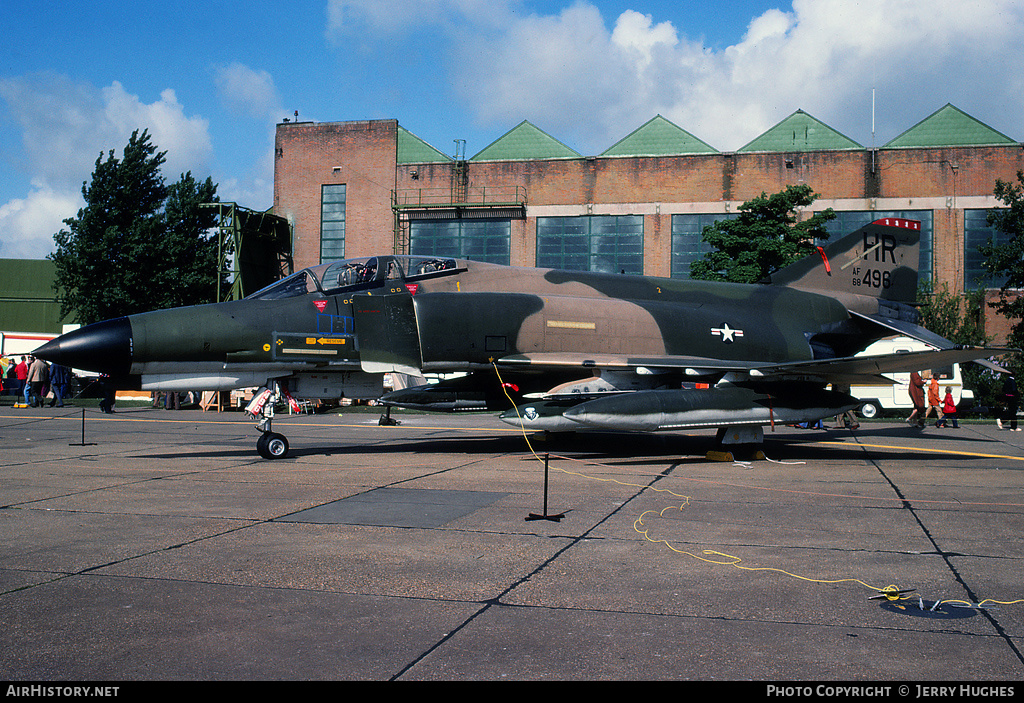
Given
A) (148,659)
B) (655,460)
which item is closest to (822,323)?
(655,460)

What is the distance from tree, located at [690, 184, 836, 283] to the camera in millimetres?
31719

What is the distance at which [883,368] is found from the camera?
11805 millimetres

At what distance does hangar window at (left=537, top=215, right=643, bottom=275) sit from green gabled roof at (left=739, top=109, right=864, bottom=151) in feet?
23.9

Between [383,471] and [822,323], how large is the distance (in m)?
9.47

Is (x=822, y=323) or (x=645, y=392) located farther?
(x=822, y=323)

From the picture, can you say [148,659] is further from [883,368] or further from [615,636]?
[883,368]

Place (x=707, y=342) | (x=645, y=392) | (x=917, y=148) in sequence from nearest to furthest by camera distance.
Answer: (x=645, y=392) → (x=707, y=342) → (x=917, y=148)

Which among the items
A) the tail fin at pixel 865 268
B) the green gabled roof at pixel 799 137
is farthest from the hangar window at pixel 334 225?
the tail fin at pixel 865 268

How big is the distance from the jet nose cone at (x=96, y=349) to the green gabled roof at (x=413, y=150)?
31272mm

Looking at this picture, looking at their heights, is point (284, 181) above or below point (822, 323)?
above

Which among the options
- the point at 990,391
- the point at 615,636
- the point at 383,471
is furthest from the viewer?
the point at 990,391

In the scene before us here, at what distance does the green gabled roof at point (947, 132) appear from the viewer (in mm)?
36781

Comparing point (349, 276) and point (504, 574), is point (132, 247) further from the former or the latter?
point (504, 574)

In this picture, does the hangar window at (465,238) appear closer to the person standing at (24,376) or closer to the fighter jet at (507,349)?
the person standing at (24,376)
